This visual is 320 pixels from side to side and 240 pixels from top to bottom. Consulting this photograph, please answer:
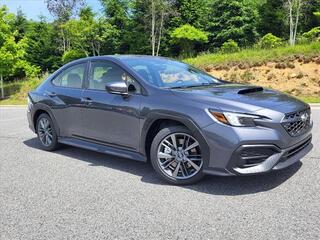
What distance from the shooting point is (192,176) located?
14.9 ft

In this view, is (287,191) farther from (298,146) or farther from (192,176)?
(192,176)

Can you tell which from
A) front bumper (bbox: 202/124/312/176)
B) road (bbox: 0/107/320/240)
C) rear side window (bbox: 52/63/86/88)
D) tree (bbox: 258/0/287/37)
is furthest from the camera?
tree (bbox: 258/0/287/37)

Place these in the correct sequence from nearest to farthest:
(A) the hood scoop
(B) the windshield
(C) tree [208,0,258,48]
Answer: (A) the hood scoop → (B) the windshield → (C) tree [208,0,258,48]

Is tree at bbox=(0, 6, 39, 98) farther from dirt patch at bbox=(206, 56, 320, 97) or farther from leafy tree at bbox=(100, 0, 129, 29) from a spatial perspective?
leafy tree at bbox=(100, 0, 129, 29)

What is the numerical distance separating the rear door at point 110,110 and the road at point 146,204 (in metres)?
0.49

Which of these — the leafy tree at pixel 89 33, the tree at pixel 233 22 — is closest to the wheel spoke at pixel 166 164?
the tree at pixel 233 22

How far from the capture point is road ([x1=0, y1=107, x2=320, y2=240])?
3.46m

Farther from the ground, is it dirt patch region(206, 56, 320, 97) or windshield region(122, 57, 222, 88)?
windshield region(122, 57, 222, 88)

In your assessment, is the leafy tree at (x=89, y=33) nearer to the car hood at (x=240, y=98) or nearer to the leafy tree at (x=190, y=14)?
the leafy tree at (x=190, y=14)

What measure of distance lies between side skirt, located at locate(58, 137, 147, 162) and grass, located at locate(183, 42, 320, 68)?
15.9m

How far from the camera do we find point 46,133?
669 cm

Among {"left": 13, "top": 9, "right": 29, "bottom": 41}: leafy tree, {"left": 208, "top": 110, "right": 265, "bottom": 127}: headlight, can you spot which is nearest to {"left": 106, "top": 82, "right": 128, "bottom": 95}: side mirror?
{"left": 208, "top": 110, "right": 265, "bottom": 127}: headlight

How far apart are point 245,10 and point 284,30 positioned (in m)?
4.47

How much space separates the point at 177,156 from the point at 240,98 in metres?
1.01
